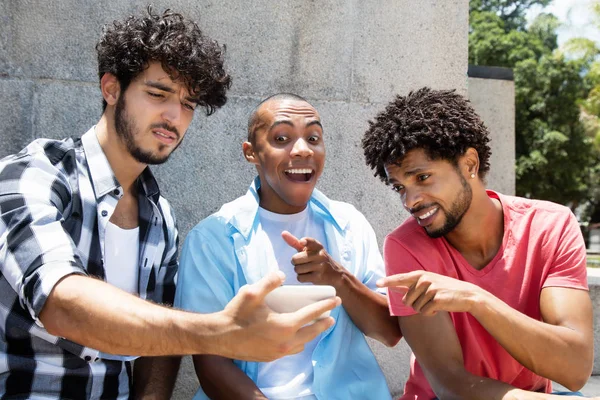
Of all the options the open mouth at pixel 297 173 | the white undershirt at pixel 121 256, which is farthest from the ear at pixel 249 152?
the white undershirt at pixel 121 256

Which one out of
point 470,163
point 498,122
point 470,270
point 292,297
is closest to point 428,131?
point 470,163

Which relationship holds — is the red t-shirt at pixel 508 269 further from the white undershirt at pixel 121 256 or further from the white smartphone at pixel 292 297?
the white undershirt at pixel 121 256

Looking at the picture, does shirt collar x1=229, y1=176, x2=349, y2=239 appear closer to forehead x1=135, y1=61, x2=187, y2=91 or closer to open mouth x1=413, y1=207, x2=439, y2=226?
open mouth x1=413, y1=207, x2=439, y2=226

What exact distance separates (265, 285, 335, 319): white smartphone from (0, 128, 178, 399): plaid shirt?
59 cm

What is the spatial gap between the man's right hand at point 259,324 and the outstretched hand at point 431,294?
74 cm

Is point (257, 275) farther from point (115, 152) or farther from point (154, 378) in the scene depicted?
point (115, 152)

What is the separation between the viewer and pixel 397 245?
274 cm

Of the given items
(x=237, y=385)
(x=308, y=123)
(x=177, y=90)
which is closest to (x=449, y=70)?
(x=308, y=123)

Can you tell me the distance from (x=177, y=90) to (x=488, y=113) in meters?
5.27

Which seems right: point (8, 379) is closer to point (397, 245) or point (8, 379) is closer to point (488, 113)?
point (397, 245)

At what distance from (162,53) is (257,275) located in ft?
3.50

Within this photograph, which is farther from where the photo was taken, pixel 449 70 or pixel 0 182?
pixel 449 70

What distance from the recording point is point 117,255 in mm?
2605

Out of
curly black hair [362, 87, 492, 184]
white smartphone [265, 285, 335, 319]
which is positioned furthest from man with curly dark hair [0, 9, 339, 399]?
curly black hair [362, 87, 492, 184]
